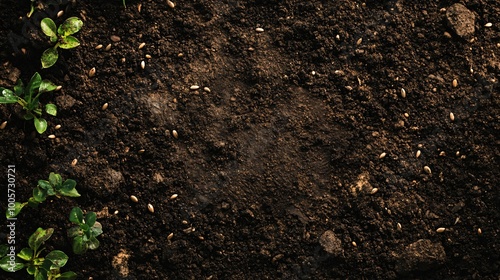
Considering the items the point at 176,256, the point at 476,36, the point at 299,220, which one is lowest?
the point at 176,256

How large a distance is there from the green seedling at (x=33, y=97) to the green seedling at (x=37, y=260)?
1.46 ft

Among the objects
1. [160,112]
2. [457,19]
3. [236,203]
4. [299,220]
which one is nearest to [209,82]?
[160,112]

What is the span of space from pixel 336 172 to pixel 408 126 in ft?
1.24

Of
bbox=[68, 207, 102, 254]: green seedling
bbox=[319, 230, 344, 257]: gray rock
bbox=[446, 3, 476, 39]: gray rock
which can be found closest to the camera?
bbox=[68, 207, 102, 254]: green seedling

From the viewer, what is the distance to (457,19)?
2754mm

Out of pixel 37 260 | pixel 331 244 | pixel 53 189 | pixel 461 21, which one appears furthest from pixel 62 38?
pixel 461 21

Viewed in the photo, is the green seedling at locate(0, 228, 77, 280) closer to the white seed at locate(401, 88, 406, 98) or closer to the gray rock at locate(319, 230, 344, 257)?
the gray rock at locate(319, 230, 344, 257)

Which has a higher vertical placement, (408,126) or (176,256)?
(408,126)

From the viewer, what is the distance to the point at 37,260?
2578mm

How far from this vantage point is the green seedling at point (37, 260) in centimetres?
254

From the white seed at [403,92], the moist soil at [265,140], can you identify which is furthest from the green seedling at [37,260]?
the white seed at [403,92]

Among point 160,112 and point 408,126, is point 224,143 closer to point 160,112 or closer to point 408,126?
point 160,112

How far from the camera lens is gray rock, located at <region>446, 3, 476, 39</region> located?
275 centimetres

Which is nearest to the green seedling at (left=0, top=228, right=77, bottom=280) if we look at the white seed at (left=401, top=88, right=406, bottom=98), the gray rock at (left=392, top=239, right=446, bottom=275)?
the gray rock at (left=392, top=239, right=446, bottom=275)
